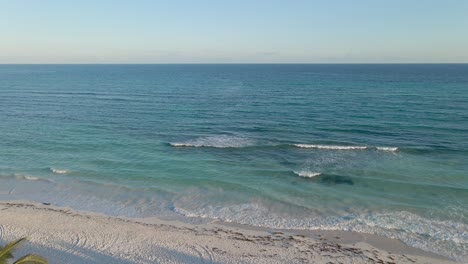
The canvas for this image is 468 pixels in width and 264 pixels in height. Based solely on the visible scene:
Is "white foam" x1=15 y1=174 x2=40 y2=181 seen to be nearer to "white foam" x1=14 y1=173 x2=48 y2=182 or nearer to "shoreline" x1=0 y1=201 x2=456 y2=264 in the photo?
"white foam" x1=14 y1=173 x2=48 y2=182

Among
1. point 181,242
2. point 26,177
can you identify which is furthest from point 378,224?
point 26,177

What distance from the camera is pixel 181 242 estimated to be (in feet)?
67.2

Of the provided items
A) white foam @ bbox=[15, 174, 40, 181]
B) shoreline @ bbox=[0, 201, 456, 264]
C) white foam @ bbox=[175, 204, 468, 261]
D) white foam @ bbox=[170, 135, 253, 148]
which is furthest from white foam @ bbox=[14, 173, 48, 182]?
white foam @ bbox=[170, 135, 253, 148]

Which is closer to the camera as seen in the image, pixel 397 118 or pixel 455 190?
pixel 455 190

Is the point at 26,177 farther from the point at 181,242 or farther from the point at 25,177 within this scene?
the point at 181,242

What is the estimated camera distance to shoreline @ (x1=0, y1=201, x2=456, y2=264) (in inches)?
747

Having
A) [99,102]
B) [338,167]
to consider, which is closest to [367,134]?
[338,167]

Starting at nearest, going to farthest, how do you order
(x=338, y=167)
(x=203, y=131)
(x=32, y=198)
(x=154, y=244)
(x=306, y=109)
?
(x=154, y=244) < (x=32, y=198) < (x=338, y=167) < (x=203, y=131) < (x=306, y=109)

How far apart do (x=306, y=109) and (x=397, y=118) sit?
1304 cm

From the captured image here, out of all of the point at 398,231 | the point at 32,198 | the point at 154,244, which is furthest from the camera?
the point at 32,198

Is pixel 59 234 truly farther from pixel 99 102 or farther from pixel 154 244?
pixel 99 102

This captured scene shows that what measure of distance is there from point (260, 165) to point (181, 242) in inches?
553

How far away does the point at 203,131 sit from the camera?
151ft

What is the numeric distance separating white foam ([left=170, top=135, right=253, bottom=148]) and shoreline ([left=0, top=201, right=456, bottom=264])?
16081 millimetres
